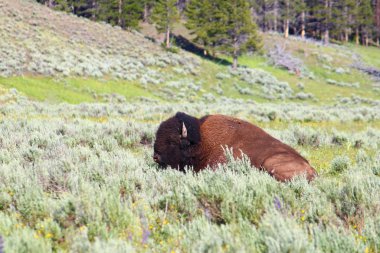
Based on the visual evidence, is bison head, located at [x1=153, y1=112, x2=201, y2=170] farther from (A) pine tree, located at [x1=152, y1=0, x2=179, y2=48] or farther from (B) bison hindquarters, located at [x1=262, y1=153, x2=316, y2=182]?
(A) pine tree, located at [x1=152, y1=0, x2=179, y2=48]

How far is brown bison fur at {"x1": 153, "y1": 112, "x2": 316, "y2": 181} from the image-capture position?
5.62m

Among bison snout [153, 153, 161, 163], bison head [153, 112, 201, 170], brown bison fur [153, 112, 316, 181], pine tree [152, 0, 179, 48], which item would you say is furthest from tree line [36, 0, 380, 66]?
bison snout [153, 153, 161, 163]

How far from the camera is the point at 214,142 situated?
5.91 metres

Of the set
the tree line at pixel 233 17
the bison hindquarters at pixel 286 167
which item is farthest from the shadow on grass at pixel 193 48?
the bison hindquarters at pixel 286 167

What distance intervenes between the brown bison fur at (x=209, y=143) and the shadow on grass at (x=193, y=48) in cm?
3899

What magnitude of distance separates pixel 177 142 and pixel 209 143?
53 cm

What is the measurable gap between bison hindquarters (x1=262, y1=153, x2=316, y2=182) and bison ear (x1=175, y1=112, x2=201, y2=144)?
116 cm

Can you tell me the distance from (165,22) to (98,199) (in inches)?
1659

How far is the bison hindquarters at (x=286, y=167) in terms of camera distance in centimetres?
493

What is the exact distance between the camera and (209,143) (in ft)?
19.4

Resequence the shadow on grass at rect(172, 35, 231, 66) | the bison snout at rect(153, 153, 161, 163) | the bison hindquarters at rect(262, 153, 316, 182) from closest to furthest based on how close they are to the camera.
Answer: the bison hindquarters at rect(262, 153, 316, 182), the bison snout at rect(153, 153, 161, 163), the shadow on grass at rect(172, 35, 231, 66)

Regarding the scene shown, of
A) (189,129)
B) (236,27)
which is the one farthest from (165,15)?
(189,129)

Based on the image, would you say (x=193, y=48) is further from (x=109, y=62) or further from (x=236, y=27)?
(x=109, y=62)

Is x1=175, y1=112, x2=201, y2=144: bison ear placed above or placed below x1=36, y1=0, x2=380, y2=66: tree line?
below
